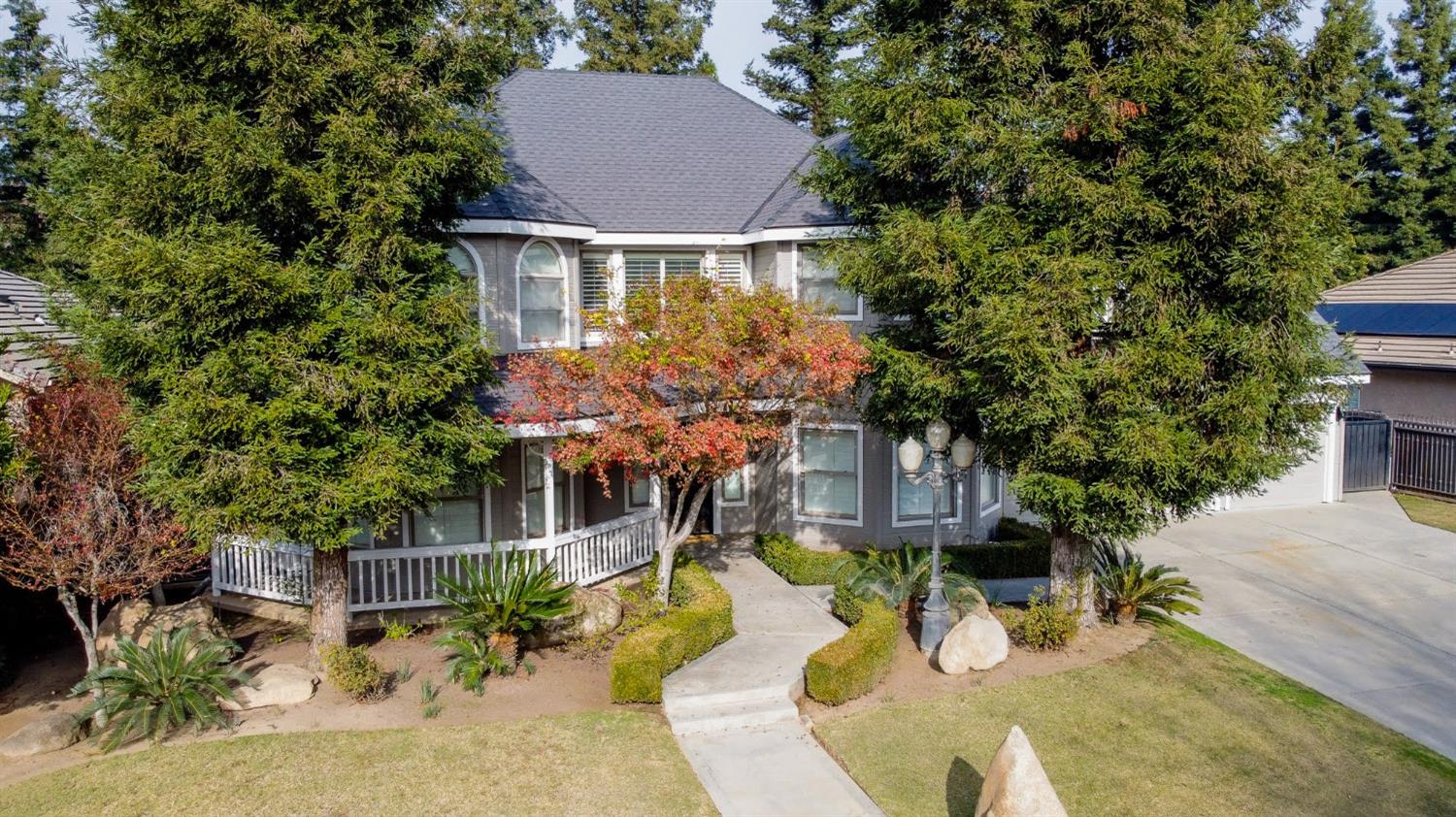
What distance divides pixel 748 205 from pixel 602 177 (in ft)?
9.13

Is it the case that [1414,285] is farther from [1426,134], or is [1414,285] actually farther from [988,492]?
[1426,134]

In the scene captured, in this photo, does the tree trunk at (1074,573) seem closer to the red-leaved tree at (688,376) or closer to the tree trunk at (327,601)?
the red-leaved tree at (688,376)

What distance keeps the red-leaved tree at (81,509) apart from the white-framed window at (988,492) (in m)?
12.5

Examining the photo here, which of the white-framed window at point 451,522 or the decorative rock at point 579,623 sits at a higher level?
the white-framed window at point 451,522

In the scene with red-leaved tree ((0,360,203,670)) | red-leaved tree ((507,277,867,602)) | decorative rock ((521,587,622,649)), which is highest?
red-leaved tree ((507,277,867,602))

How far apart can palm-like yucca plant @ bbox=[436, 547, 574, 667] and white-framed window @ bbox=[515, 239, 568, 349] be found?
4.27 meters

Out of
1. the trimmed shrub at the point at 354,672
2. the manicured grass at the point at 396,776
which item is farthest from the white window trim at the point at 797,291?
the trimmed shrub at the point at 354,672

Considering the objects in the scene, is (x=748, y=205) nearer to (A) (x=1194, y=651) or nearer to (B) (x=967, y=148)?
(B) (x=967, y=148)

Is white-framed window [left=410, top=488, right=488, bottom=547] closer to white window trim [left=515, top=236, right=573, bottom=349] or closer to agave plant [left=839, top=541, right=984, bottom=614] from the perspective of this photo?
white window trim [left=515, top=236, right=573, bottom=349]

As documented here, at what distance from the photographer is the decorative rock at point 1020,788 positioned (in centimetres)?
708

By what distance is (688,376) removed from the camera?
11.3 m

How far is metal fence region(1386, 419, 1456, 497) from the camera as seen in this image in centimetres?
2116

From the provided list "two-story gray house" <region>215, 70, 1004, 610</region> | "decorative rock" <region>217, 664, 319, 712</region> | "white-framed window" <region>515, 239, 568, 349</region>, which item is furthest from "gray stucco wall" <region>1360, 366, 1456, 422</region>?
"decorative rock" <region>217, 664, 319, 712</region>

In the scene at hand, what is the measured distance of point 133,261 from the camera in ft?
28.8
